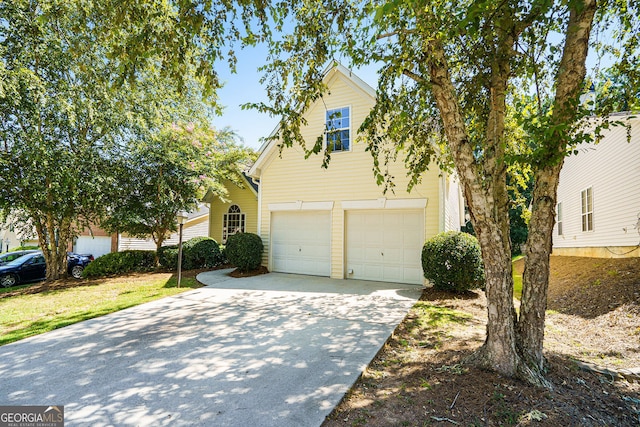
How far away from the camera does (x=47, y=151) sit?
27.6 ft

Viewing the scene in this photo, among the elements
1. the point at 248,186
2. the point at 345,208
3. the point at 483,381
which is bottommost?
the point at 483,381

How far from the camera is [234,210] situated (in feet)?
51.6

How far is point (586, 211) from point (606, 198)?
217 centimetres

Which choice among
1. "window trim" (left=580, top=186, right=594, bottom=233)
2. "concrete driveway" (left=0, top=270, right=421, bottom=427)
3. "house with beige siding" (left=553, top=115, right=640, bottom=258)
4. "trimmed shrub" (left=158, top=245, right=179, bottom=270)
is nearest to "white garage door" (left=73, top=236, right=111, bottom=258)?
"trimmed shrub" (left=158, top=245, right=179, bottom=270)

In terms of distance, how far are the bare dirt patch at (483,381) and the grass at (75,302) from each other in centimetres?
572

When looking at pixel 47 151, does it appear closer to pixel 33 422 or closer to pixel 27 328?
pixel 27 328

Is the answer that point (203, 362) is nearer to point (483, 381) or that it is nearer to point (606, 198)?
point (483, 381)

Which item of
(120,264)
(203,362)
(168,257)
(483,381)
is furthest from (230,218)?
(483,381)

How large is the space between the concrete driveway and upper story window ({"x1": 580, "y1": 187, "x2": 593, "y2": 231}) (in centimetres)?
994

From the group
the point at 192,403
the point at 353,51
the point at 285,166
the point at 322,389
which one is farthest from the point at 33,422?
the point at 285,166

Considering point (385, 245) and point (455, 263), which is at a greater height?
point (385, 245)

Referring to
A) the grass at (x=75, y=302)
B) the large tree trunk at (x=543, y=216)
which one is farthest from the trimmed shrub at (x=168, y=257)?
the large tree trunk at (x=543, y=216)

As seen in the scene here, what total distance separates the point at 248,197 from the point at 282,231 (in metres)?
5.03

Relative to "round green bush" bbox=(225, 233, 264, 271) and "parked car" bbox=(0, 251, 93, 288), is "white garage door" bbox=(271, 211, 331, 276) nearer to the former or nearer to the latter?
"round green bush" bbox=(225, 233, 264, 271)
